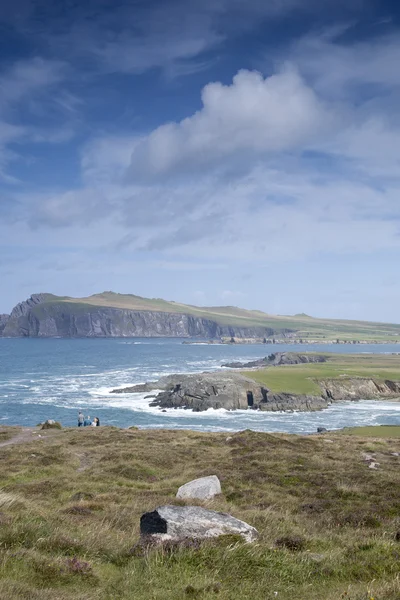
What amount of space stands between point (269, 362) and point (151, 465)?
155502 millimetres

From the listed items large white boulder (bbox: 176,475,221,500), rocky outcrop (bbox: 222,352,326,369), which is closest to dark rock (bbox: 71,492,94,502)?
large white boulder (bbox: 176,475,221,500)

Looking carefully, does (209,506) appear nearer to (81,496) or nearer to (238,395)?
(81,496)

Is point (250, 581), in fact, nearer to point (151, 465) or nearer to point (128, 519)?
point (128, 519)

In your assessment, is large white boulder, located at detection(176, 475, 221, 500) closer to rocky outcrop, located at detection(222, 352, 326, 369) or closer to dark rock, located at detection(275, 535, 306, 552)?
dark rock, located at detection(275, 535, 306, 552)

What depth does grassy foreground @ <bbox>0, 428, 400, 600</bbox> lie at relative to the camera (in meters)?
9.38

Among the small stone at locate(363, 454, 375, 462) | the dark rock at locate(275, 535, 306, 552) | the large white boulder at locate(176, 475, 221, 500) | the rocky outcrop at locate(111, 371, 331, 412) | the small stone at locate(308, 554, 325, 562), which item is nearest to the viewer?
the small stone at locate(308, 554, 325, 562)

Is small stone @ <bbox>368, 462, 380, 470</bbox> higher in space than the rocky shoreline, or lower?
higher

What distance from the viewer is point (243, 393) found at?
317ft

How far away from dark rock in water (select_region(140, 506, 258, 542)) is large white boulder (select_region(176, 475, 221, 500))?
7.87m

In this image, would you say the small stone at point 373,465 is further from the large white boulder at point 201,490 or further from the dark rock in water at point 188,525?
the dark rock in water at point 188,525

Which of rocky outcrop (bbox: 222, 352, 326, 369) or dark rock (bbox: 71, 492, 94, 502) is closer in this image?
dark rock (bbox: 71, 492, 94, 502)

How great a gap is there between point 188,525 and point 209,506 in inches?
250

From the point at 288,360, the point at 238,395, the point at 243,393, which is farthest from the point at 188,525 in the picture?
the point at 288,360

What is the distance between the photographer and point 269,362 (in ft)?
598
